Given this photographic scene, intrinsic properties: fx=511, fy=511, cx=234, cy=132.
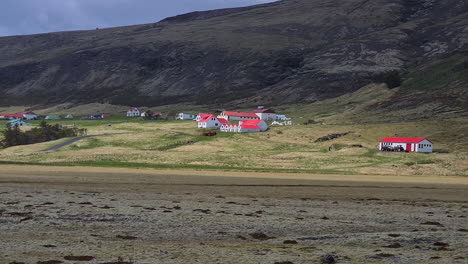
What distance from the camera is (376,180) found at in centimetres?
5762

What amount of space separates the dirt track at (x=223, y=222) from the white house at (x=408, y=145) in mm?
49353

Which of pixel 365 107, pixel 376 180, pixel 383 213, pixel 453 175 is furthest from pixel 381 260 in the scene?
pixel 365 107

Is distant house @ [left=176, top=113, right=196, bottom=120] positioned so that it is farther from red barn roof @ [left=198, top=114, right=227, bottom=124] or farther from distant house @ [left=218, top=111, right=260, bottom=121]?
red barn roof @ [left=198, top=114, right=227, bottom=124]

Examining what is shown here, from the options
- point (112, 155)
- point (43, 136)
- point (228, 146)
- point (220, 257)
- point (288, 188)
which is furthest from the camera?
point (43, 136)

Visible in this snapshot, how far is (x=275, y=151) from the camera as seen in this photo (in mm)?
97875

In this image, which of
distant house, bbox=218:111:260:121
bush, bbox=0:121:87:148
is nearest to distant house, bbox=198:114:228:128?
distant house, bbox=218:111:260:121

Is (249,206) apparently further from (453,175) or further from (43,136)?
(43,136)

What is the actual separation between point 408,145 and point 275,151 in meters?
25.0

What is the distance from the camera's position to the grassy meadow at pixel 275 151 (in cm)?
7450

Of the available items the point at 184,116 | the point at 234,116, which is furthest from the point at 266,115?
the point at 184,116

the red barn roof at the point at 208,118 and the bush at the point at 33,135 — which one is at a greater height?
the red barn roof at the point at 208,118

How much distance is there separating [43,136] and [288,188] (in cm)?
9593

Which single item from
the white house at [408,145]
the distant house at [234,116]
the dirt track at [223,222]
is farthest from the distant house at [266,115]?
the dirt track at [223,222]

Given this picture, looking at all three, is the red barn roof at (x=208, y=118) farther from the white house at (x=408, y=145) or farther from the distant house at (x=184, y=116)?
the white house at (x=408, y=145)
